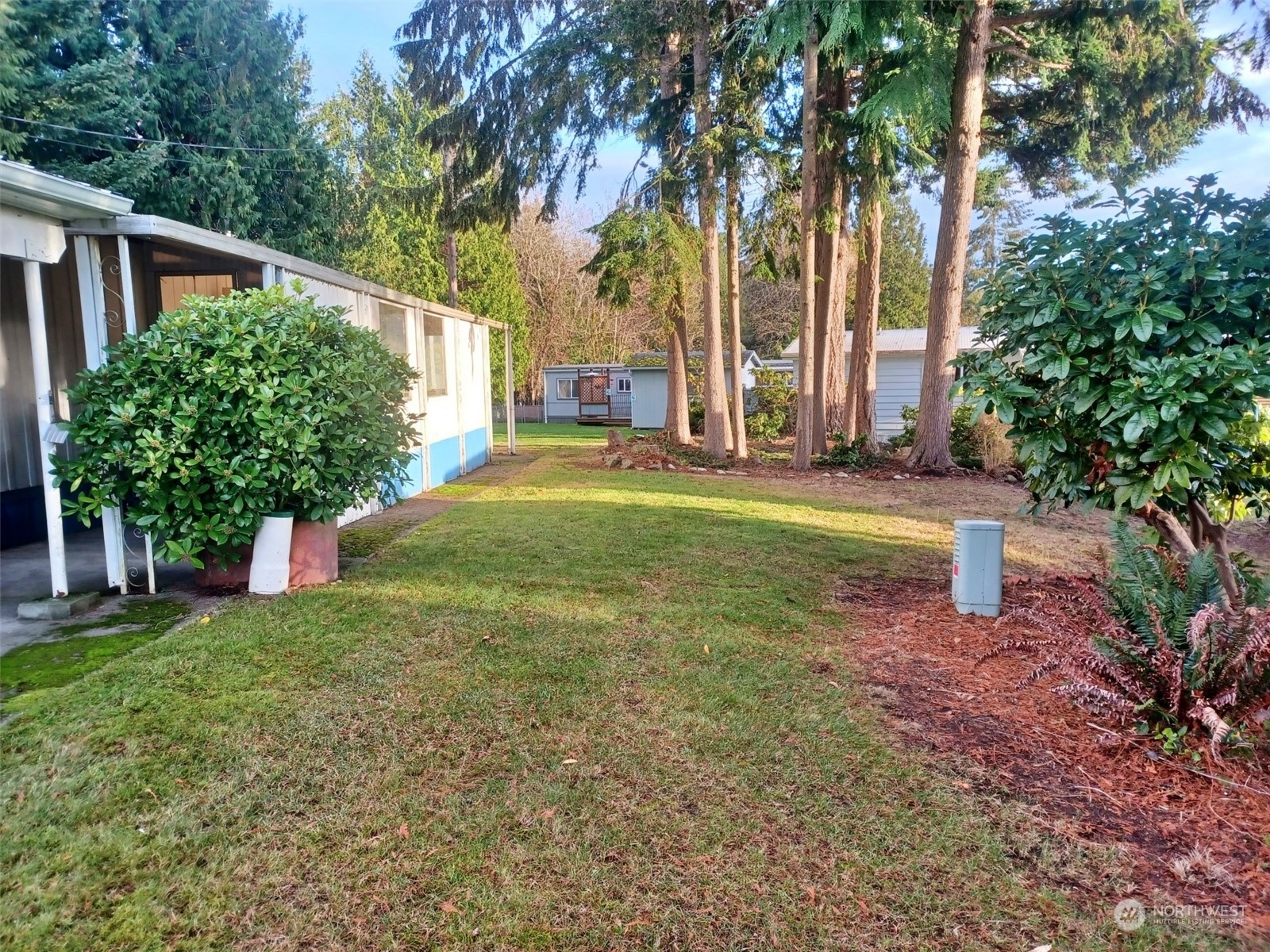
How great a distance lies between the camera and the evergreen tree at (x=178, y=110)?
1078cm

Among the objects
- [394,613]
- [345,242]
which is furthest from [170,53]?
[394,613]

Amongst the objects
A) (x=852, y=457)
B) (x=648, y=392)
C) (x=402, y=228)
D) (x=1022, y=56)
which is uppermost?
(x=402, y=228)

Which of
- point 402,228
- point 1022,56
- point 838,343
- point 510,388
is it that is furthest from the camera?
point 402,228

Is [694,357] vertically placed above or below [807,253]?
below

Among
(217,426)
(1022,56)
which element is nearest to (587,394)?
(1022,56)

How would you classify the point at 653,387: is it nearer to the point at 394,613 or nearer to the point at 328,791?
the point at 394,613

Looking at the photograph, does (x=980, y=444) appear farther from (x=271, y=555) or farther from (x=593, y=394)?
(x=593, y=394)

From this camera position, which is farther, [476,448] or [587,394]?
[587,394]

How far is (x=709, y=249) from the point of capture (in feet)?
42.8

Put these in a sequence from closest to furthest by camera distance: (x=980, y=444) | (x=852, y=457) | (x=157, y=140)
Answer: (x=157, y=140) → (x=980, y=444) → (x=852, y=457)

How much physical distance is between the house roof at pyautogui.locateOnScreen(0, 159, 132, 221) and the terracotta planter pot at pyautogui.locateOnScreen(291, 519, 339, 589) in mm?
2198

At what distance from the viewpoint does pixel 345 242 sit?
16703mm

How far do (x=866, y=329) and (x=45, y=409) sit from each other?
14.0 metres

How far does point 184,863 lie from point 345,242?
16.6 m
